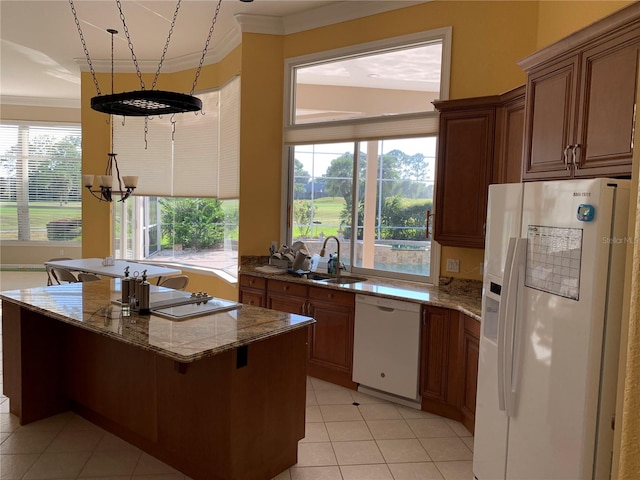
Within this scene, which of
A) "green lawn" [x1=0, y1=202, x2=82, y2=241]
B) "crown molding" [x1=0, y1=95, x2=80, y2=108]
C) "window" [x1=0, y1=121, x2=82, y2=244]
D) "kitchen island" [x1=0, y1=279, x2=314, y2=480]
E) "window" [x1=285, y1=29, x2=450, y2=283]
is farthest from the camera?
"green lawn" [x1=0, y1=202, x2=82, y2=241]

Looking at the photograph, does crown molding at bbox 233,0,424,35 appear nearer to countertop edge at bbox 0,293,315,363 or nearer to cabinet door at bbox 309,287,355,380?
cabinet door at bbox 309,287,355,380

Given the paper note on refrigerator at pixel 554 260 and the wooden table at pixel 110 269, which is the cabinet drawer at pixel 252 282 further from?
the paper note on refrigerator at pixel 554 260

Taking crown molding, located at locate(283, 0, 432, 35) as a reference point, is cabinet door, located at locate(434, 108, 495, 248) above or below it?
below

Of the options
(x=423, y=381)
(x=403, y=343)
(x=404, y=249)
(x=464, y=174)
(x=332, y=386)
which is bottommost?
(x=332, y=386)

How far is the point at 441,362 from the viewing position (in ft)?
11.5

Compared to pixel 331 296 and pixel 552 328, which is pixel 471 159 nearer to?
pixel 331 296

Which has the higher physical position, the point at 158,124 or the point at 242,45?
the point at 242,45

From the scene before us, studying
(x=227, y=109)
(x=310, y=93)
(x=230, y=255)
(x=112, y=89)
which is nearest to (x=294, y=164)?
(x=310, y=93)

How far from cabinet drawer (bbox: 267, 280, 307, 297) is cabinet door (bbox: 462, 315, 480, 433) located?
1493mm

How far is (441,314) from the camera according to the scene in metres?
3.49

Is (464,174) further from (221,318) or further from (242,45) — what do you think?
(242,45)

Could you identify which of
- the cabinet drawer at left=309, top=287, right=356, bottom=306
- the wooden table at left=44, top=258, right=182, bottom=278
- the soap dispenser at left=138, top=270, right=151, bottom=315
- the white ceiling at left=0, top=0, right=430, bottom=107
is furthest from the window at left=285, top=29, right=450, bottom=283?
the soap dispenser at left=138, top=270, right=151, bottom=315

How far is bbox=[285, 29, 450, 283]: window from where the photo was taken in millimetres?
4188

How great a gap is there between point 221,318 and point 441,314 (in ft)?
5.40
